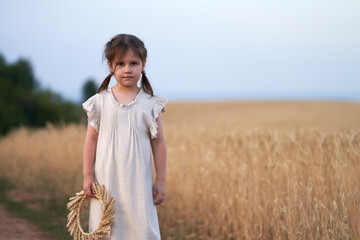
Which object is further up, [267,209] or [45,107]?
[45,107]

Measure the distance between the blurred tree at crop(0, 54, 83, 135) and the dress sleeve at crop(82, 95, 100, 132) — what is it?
1205cm

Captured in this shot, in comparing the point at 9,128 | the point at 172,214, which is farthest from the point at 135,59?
the point at 9,128

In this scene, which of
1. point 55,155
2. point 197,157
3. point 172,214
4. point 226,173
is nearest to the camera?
point 226,173

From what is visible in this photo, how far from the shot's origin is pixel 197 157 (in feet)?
18.0


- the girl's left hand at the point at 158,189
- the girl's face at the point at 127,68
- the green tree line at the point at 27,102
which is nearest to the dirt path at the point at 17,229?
the girl's left hand at the point at 158,189

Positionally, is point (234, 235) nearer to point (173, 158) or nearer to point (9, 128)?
point (173, 158)

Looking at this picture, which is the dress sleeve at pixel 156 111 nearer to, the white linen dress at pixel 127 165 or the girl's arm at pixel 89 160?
the white linen dress at pixel 127 165

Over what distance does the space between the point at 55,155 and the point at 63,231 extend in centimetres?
320

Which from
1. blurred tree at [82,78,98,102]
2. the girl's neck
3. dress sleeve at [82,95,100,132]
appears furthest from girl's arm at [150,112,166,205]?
blurred tree at [82,78,98,102]

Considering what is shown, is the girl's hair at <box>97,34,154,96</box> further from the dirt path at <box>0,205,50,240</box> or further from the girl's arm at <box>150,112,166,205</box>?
the dirt path at <box>0,205,50,240</box>

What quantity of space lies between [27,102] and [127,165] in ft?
46.6

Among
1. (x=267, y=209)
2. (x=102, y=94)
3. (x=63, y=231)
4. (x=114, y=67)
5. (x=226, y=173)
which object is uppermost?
(x=114, y=67)

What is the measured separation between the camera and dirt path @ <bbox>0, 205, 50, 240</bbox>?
183 inches

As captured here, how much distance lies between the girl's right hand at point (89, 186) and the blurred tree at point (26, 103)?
39.6 feet
